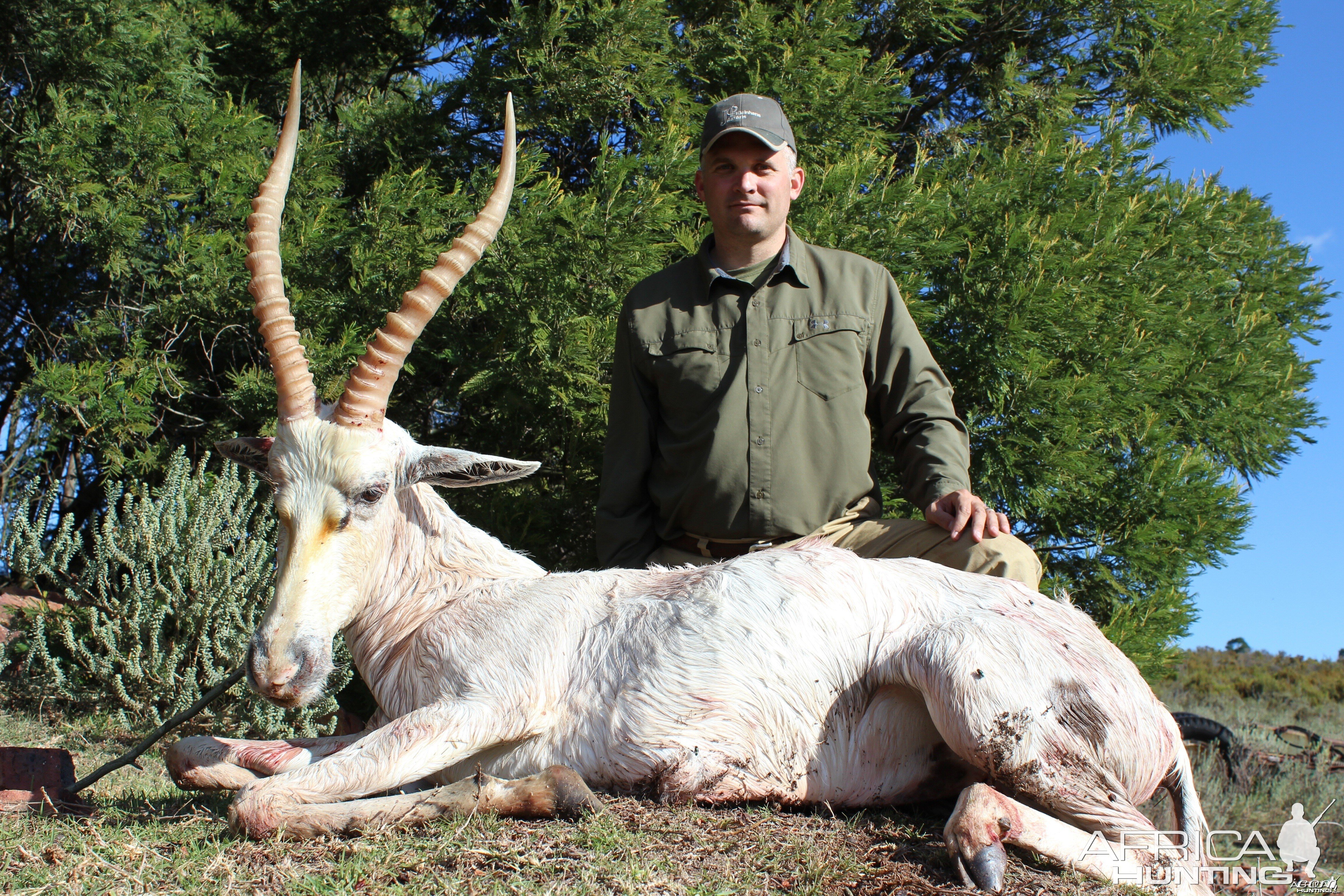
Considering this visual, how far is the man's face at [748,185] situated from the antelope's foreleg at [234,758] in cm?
287

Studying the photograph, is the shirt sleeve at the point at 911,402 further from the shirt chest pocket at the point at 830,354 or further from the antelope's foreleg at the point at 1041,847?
the antelope's foreleg at the point at 1041,847

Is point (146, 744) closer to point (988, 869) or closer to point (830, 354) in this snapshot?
point (988, 869)

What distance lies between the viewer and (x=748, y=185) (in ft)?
15.3

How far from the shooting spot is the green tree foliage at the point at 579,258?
7410 mm

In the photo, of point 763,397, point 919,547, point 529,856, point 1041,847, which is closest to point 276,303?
point 763,397

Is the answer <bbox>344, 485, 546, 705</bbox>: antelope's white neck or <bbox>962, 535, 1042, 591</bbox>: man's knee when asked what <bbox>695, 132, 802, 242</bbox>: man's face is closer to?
<bbox>962, 535, 1042, 591</bbox>: man's knee

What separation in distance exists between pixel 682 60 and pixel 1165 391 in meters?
5.24

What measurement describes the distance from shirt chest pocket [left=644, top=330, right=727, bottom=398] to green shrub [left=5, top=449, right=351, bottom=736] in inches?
129

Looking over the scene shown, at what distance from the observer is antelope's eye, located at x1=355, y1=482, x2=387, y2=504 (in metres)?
3.64

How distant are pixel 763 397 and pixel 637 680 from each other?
1.61m

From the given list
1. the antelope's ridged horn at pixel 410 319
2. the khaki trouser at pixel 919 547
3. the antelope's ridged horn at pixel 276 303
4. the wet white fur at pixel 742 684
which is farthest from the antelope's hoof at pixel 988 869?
the antelope's ridged horn at pixel 276 303

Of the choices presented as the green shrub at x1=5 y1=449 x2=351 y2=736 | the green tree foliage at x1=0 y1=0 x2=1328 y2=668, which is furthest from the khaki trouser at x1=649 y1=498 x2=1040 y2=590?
the green shrub at x1=5 y1=449 x2=351 y2=736

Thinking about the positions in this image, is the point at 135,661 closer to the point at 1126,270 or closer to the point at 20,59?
the point at 20,59

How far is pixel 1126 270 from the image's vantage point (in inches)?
310
